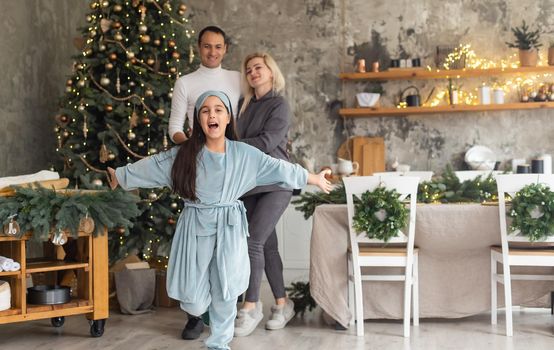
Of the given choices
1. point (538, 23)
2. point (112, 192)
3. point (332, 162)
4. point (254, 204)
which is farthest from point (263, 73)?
point (538, 23)

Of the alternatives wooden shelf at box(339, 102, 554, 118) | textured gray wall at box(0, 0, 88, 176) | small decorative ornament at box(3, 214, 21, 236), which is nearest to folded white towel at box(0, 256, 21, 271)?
small decorative ornament at box(3, 214, 21, 236)

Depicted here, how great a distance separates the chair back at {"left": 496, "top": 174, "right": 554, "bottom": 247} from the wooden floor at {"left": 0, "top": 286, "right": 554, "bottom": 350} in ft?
1.89

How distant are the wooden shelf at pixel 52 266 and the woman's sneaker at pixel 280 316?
1.19 meters

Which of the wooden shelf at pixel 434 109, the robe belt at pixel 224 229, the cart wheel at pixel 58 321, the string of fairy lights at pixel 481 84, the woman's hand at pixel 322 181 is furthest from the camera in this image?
the string of fairy lights at pixel 481 84

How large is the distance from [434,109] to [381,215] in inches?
144

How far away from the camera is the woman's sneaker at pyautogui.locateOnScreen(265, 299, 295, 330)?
4.86 metres

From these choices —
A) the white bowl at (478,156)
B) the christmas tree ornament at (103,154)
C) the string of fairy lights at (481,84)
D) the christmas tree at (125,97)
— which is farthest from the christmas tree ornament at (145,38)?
the white bowl at (478,156)

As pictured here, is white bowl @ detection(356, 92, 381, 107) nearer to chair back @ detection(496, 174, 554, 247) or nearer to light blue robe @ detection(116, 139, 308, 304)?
chair back @ detection(496, 174, 554, 247)

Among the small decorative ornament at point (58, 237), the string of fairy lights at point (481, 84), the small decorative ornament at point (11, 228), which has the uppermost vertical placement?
the string of fairy lights at point (481, 84)

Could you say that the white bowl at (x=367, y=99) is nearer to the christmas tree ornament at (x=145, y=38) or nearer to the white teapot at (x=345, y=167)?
the white teapot at (x=345, y=167)

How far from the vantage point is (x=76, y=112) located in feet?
20.6

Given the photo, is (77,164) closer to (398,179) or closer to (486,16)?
(398,179)

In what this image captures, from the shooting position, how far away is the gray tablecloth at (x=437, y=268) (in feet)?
15.8

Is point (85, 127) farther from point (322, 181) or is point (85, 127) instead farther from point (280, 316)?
point (322, 181)
